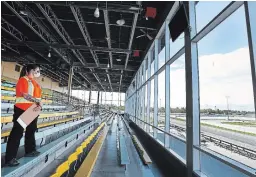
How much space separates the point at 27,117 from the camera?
1.95 meters

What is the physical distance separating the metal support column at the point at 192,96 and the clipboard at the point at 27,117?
2.11 metres

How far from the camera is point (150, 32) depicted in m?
6.20

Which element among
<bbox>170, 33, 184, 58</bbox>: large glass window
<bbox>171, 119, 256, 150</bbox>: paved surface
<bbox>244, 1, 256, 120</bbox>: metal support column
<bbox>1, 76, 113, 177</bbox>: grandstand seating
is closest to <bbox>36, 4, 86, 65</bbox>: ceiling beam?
<bbox>1, 76, 113, 177</bbox>: grandstand seating

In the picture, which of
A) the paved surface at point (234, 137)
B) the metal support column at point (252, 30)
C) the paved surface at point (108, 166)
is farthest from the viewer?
the paved surface at point (108, 166)

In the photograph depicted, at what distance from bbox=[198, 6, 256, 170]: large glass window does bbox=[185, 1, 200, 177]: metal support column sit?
0.08 m

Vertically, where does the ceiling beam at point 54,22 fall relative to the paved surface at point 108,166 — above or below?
above

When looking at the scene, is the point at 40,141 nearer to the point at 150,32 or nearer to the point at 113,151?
the point at 113,151

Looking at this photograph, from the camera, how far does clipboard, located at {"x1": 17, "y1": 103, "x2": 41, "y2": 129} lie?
1.88 meters

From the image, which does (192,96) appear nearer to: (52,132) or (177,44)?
(177,44)

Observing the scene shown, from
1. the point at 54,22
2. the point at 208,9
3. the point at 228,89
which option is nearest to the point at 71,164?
the point at 228,89

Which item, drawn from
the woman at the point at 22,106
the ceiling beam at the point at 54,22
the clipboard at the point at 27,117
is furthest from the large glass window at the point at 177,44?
the ceiling beam at the point at 54,22

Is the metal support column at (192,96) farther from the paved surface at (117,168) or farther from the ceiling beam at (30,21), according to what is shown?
the ceiling beam at (30,21)

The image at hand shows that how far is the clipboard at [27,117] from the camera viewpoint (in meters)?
1.88

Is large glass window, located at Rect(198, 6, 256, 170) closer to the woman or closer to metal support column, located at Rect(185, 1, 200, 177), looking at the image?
metal support column, located at Rect(185, 1, 200, 177)
